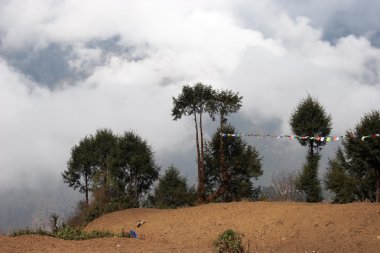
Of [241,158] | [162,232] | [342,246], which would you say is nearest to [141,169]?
[241,158]

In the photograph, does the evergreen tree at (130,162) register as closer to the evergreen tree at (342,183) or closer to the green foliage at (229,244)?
the evergreen tree at (342,183)

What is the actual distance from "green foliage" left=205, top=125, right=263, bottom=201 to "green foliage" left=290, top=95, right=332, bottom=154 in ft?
30.2

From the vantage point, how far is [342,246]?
17375mm

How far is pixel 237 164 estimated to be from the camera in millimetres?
51188

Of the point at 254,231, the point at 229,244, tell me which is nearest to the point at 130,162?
the point at 254,231

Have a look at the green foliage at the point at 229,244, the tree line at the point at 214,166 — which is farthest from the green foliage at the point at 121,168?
the green foliage at the point at 229,244

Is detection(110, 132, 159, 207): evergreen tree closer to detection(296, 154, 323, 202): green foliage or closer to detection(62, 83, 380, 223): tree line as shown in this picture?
detection(62, 83, 380, 223): tree line

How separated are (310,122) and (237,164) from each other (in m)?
12.0

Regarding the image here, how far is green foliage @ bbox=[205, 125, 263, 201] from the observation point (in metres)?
50.9

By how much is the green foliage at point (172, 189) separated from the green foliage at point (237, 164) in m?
7.48

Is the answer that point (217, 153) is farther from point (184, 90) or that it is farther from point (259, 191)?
point (184, 90)

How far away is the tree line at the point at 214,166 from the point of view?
4162cm

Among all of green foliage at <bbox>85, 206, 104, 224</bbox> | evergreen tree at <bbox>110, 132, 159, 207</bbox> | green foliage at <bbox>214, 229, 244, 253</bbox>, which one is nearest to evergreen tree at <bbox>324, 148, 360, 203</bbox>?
evergreen tree at <bbox>110, 132, 159, 207</bbox>

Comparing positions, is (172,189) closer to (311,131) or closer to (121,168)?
(121,168)
